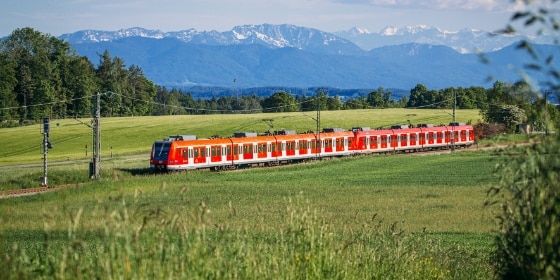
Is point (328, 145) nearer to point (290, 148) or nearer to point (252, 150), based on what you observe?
point (290, 148)

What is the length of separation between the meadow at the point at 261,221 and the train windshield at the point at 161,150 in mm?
2092

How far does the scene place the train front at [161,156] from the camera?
46.7 m

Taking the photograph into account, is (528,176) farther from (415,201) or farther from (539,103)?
(415,201)

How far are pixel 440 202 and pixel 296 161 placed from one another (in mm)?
27938

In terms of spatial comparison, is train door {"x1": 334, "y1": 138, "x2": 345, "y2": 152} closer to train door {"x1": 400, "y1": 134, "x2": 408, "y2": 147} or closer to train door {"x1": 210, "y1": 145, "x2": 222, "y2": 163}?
train door {"x1": 400, "y1": 134, "x2": 408, "y2": 147}

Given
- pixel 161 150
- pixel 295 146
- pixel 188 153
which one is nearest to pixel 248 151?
pixel 295 146

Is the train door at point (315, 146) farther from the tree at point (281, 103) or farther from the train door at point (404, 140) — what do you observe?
the tree at point (281, 103)

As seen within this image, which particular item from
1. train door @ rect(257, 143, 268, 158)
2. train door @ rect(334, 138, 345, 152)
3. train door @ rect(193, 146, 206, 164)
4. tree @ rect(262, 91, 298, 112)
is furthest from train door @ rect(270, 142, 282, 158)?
tree @ rect(262, 91, 298, 112)

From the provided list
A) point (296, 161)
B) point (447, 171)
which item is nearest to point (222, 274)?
point (447, 171)

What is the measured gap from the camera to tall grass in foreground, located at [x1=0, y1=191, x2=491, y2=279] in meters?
6.73

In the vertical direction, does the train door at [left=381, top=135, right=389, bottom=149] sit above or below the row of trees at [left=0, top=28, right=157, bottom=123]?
below

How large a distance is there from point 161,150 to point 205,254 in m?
39.8

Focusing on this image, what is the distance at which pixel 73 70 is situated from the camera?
109 m

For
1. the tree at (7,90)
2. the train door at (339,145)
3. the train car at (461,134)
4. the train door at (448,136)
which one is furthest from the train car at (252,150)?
the tree at (7,90)
